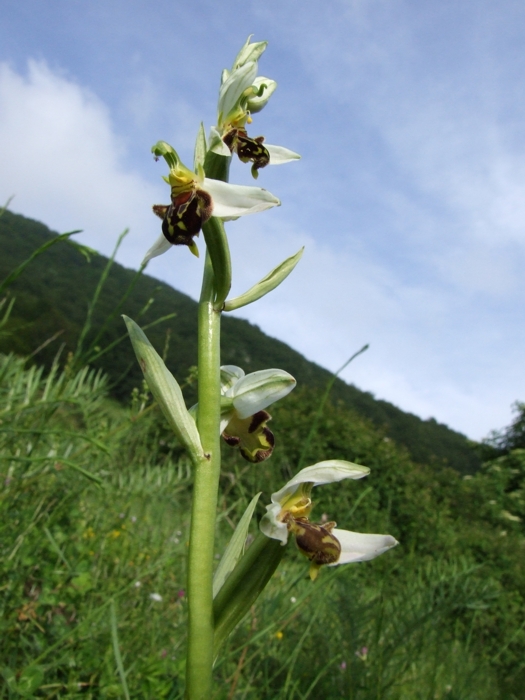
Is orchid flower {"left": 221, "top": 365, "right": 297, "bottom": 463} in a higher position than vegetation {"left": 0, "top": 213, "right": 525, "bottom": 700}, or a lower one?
higher

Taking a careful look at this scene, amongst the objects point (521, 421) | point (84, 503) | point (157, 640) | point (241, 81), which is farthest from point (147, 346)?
point (521, 421)

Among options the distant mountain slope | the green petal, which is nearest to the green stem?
the green petal

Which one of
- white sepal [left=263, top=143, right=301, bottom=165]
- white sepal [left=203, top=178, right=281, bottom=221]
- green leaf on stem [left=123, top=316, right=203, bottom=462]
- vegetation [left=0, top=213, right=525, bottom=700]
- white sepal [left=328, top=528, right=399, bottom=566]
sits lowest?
vegetation [left=0, top=213, right=525, bottom=700]

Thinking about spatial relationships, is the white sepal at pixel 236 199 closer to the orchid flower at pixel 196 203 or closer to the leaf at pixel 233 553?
the orchid flower at pixel 196 203

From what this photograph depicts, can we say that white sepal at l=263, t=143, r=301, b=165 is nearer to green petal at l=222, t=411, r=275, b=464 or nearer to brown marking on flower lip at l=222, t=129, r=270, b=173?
brown marking on flower lip at l=222, t=129, r=270, b=173

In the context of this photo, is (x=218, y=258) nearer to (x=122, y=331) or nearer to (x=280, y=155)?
(x=280, y=155)

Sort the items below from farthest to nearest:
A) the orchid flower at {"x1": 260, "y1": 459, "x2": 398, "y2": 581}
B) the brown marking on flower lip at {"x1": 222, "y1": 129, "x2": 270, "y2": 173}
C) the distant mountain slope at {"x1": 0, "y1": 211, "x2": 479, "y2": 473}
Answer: the distant mountain slope at {"x1": 0, "y1": 211, "x2": 479, "y2": 473}, the brown marking on flower lip at {"x1": 222, "y1": 129, "x2": 270, "y2": 173}, the orchid flower at {"x1": 260, "y1": 459, "x2": 398, "y2": 581}

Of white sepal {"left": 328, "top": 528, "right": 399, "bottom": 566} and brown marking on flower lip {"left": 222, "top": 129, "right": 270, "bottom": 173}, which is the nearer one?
white sepal {"left": 328, "top": 528, "right": 399, "bottom": 566}
